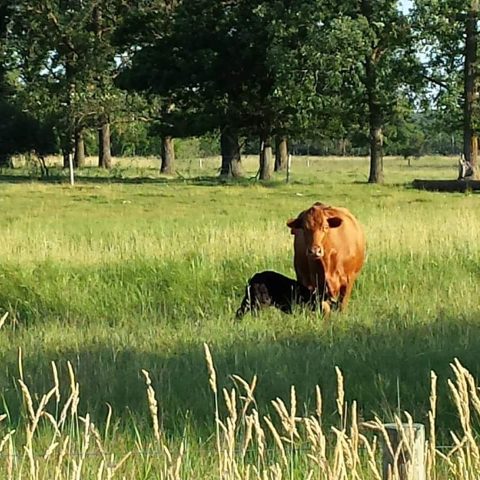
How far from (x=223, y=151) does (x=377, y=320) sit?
3740cm

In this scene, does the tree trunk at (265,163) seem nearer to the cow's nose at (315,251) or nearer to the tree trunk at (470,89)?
the tree trunk at (470,89)

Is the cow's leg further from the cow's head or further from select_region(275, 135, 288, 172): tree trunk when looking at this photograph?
select_region(275, 135, 288, 172): tree trunk

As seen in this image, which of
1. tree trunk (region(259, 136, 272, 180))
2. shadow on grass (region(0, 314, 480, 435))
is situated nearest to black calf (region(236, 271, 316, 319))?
shadow on grass (region(0, 314, 480, 435))

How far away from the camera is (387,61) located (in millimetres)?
38594

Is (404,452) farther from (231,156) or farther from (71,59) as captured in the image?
(71,59)

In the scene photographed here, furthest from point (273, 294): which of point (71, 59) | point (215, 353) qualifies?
point (71, 59)

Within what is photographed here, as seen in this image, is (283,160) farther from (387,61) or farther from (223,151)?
(387,61)

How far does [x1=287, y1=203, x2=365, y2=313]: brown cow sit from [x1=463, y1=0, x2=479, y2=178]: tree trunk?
27.5 metres

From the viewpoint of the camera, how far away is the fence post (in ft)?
10.0

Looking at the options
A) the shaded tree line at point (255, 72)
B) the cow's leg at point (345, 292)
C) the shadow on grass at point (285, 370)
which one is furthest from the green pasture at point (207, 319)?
the shaded tree line at point (255, 72)

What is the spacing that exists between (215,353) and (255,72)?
34.2 metres

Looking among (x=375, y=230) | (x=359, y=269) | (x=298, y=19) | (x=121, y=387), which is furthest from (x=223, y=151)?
(x=121, y=387)

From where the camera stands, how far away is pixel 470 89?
3812 cm

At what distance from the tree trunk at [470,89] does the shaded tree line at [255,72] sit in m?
0.04
